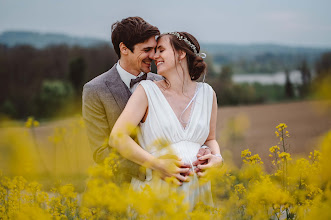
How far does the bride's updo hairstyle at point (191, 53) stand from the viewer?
372cm

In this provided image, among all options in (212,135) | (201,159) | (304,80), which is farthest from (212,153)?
(304,80)

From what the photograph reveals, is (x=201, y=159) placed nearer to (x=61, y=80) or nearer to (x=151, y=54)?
(x=151, y=54)

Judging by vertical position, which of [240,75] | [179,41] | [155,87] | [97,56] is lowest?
[240,75]

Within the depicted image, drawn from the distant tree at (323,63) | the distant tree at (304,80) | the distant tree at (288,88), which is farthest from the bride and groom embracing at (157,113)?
the distant tree at (288,88)

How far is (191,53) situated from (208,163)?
112 centimetres

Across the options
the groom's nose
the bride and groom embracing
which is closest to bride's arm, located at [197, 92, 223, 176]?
the bride and groom embracing

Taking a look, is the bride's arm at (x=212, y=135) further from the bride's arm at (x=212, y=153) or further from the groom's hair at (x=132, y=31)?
the groom's hair at (x=132, y=31)

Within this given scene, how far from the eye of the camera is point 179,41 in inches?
147

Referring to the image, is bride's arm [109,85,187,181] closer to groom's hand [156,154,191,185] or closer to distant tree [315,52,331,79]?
groom's hand [156,154,191,185]

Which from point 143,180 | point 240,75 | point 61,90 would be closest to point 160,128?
point 143,180

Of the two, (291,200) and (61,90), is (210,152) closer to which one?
(291,200)

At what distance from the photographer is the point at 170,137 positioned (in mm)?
3541

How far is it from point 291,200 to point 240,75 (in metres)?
34.3

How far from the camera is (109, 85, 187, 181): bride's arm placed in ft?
11.0
